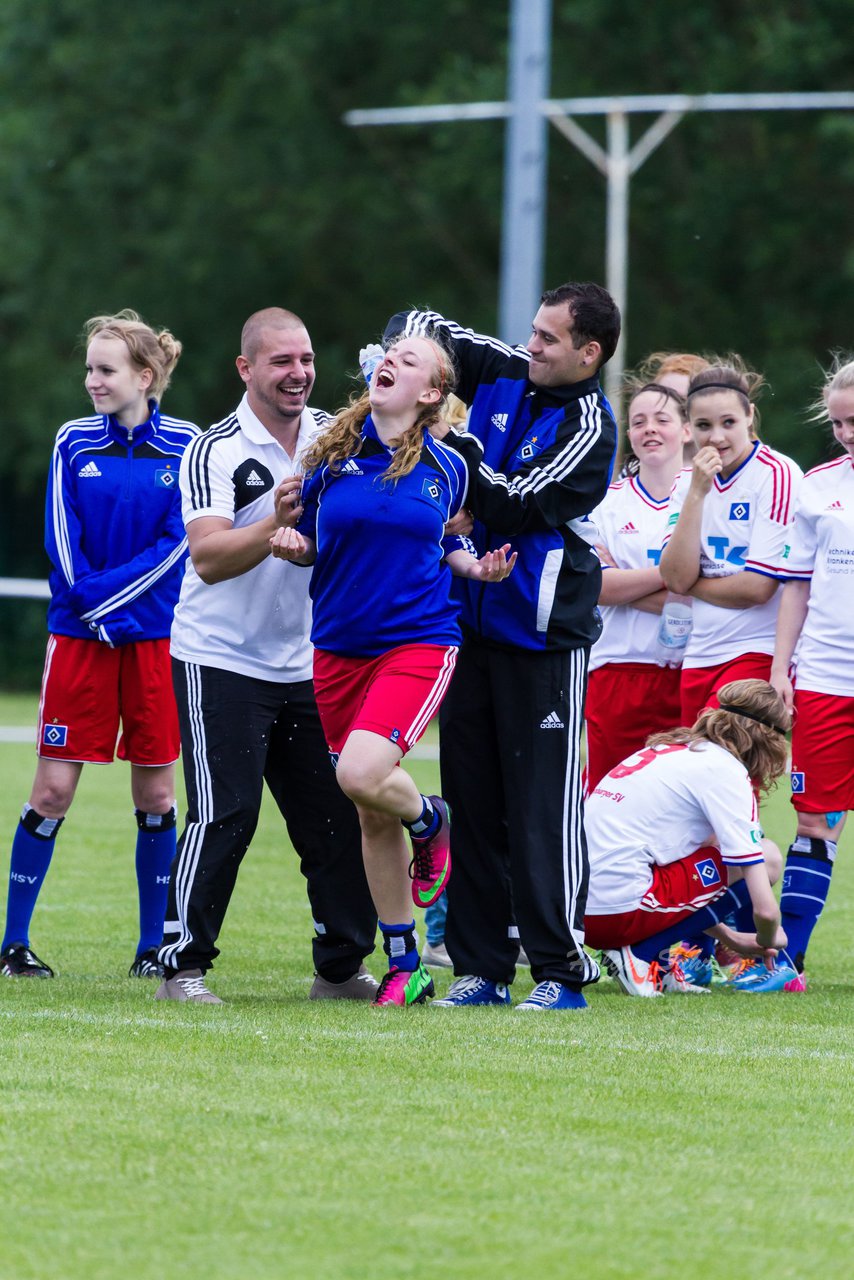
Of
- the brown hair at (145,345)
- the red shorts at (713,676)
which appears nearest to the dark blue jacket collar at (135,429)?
the brown hair at (145,345)

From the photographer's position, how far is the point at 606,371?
27125 millimetres

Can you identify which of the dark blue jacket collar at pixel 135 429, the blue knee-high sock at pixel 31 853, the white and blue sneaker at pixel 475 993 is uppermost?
the dark blue jacket collar at pixel 135 429

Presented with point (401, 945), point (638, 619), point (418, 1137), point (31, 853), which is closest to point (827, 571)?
point (638, 619)

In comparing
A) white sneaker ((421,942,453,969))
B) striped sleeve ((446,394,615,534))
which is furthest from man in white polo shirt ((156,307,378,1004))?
white sneaker ((421,942,453,969))

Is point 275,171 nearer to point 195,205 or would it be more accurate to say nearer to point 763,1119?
point 195,205

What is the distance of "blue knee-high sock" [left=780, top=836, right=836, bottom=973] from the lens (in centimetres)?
707

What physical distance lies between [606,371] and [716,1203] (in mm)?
23774

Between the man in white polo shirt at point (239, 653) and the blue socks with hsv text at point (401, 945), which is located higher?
the man in white polo shirt at point (239, 653)

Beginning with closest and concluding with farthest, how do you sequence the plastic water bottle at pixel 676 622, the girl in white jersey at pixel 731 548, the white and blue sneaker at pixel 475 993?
the white and blue sneaker at pixel 475 993 < the girl in white jersey at pixel 731 548 < the plastic water bottle at pixel 676 622

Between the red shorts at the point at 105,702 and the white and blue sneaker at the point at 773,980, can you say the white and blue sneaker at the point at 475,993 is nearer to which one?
the white and blue sneaker at the point at 773,980

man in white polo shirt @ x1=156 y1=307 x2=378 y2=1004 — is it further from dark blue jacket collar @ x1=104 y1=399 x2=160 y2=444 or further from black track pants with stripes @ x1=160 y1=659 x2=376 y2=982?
dark blue jacket collar @ x1=104 y1=399 x2=160 y2=444

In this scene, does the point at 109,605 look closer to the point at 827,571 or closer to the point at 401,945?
the point at 401,945

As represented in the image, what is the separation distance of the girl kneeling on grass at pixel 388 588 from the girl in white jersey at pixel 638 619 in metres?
1.69

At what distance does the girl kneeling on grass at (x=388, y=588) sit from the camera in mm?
5930
